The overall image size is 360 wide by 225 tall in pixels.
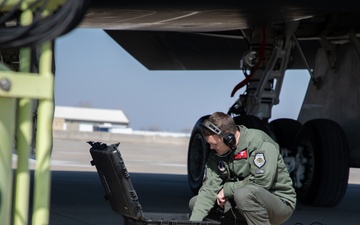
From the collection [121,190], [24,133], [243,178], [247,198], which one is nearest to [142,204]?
[243,178]

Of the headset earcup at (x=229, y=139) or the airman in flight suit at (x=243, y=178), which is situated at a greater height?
the headset earcup at (x=229, y=139)

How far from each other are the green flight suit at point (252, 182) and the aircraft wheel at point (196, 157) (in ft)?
13.6

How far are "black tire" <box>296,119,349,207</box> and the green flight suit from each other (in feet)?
13.1

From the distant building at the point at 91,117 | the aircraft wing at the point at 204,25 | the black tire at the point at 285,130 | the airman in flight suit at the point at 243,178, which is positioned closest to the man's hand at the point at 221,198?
the airman in flight suit at the point at 243,178

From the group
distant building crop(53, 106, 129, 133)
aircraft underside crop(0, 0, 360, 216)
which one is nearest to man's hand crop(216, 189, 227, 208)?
aircraft underside crop(0, 0, 360, 216)

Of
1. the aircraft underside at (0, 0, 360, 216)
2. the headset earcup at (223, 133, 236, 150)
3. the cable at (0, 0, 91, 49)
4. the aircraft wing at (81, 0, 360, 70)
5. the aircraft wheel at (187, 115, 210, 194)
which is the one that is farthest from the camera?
the aircraft wheel at (187, 115, 210, 194)

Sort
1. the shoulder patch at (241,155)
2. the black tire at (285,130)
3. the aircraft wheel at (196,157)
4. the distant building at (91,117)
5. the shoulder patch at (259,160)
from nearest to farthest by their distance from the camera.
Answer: the shoulder patch at (259,160)
the shoulder patch at (241,155)
the aircraft wheel at (196,157)
the black tire at (285,130)
the distant building at (91,117)

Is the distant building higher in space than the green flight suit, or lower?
lower

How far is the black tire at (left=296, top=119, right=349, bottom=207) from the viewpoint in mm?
9578

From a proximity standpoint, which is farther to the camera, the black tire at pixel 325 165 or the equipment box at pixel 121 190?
the black tire at pixel 325 165

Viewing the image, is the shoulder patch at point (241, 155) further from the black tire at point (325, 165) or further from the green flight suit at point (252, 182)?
the black tire at point (325, 165)

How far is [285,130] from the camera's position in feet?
34.7

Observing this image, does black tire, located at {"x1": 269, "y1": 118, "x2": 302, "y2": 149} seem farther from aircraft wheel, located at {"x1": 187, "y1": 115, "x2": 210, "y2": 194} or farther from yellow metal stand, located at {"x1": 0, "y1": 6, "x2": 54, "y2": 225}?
yellow metal stand, located at {"x1": 0, "y1": 6, "x2": 54, "y2": 225}

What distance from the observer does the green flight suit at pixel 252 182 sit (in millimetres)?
5398
